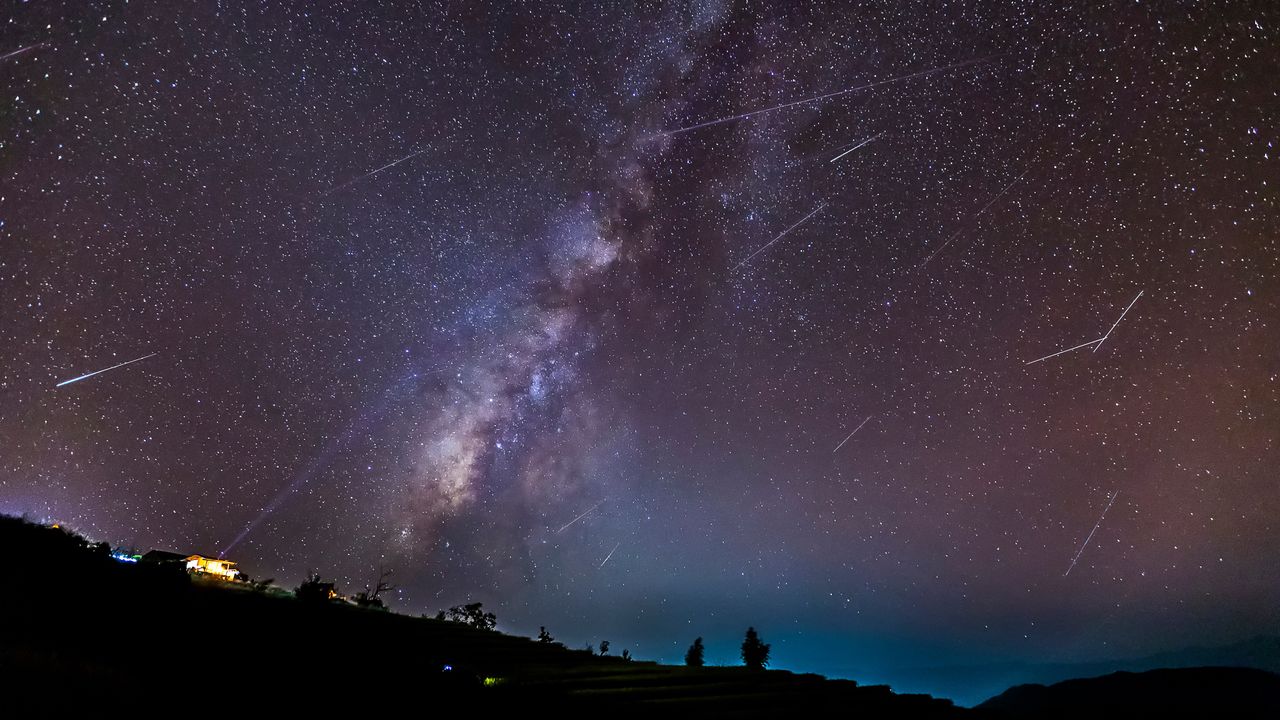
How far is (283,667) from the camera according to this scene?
912cm

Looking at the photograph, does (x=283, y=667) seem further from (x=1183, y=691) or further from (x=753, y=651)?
(x=1183, y=691)

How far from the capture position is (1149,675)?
168 metres

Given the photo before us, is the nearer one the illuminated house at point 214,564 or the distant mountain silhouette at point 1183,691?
the illuminated house at point 214,564

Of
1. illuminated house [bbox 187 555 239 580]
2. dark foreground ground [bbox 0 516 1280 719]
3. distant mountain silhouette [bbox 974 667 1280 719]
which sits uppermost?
illuminated house [bbox 187 555 239 580]

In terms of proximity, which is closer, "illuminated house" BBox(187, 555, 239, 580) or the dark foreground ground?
the dark foreground ground

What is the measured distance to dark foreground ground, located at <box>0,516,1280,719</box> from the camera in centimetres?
738

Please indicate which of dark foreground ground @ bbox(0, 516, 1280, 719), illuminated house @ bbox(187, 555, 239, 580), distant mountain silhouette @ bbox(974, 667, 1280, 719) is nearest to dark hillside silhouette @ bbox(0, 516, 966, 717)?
dark foreground ground @ bbox(0, 516, 1280, 719)

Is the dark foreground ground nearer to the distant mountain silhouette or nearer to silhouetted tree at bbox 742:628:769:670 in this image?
silhouetted tree at bbox 742:628:769:670

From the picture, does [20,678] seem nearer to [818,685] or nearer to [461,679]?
[461,679]

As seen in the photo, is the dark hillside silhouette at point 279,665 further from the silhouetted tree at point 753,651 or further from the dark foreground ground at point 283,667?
the silhouetted tree at point 753,651

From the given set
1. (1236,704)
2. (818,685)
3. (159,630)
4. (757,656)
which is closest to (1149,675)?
(1236,704)

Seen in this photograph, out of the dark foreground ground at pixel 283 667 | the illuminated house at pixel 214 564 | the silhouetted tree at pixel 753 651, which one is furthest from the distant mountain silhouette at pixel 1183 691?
the dark foreground ground at pixel 283 667

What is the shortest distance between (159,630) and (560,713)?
7.05 metres

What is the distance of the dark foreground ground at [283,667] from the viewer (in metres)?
7.38
